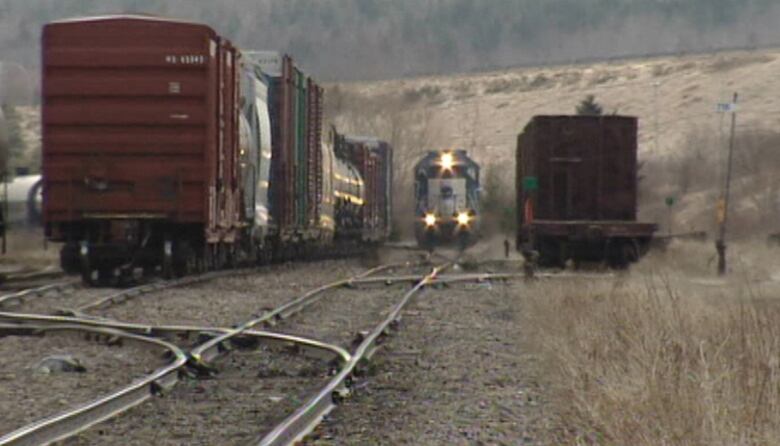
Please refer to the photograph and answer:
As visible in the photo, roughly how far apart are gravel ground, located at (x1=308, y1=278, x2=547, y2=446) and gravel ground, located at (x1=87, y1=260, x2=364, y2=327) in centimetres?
233

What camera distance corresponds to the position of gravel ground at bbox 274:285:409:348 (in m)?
16.5

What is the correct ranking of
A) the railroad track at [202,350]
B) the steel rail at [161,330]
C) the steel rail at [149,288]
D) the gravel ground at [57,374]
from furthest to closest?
the steel rail at [149,288]
the steel rail at [161,330]
the gravel ground at [57,374]
the railroad track at [202,350]

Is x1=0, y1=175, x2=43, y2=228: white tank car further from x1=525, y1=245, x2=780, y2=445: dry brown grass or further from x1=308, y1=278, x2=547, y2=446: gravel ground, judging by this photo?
x1=525, y1=245, x2=780, y2=445: dry brown grass

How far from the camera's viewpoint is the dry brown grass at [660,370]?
26.3 ft

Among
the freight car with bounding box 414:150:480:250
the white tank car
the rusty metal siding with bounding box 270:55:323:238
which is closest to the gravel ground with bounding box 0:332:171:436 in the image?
the rusty metal siding with bounding box 270:55:323:238

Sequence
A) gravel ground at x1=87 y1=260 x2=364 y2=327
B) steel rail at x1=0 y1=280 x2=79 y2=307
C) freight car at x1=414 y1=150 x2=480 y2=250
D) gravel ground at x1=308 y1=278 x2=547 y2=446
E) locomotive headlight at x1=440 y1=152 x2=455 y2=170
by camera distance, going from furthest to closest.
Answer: locomotive headlight at x1=440 y1=152 x2=455 y2=170
freight car at x1=414 y1=150 x2=480 y2=250
steel rail at x1=0 y1=280 x2=79 y2=307
gravel ground at x1=87 y1=260 x2=364 y2=327
gravel ground at x1=308 y1=278 x2=547 y2=446

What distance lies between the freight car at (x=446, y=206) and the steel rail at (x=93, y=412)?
38.1 metres

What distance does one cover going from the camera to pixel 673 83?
471 feet

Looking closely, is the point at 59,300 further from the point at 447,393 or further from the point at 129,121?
the point at 447,393

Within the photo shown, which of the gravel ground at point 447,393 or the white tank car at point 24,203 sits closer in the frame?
the gravel ground at point 447,393

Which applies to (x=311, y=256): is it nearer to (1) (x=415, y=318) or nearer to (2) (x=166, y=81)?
(2) (x=166, y=81)

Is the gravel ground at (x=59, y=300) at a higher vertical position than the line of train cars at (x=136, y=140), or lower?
lower

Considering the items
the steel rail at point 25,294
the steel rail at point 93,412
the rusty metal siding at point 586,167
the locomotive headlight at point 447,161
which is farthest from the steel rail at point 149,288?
the locomotive headlight at point 447,161

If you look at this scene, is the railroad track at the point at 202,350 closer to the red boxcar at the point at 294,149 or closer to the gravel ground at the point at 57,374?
the gravel ground at the point at 57,374
